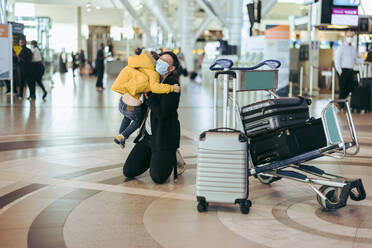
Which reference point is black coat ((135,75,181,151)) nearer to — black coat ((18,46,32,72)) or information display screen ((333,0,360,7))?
black coat ((18,46,32,72))

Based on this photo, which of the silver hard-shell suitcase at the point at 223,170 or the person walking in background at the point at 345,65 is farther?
the person walking in background at the point at 345,65

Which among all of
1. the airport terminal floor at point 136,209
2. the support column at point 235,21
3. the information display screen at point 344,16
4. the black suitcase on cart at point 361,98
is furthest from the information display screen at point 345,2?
the airport terminal floor at point 136,209

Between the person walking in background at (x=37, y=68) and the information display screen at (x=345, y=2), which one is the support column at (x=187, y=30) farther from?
the person walking in background at (x=37, y=68)

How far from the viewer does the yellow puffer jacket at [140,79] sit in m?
5.18

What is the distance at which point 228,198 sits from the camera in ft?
14.3

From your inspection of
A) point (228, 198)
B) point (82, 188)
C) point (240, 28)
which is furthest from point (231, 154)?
point (240, 28)

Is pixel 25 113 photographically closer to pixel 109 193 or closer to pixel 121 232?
pixel 109 193

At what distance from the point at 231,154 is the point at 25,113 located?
7.97 meters

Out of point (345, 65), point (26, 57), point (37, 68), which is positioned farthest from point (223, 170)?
point (37, 68)

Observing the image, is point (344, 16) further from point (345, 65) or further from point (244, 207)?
point (244, 207)

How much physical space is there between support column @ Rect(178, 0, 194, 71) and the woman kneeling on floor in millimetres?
29347

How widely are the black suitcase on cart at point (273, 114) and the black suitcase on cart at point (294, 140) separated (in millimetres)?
117

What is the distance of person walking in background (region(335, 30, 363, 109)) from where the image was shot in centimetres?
1304

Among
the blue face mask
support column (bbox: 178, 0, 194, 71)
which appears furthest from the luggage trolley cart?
support column (bbox: 178, 0, 194, 71)
